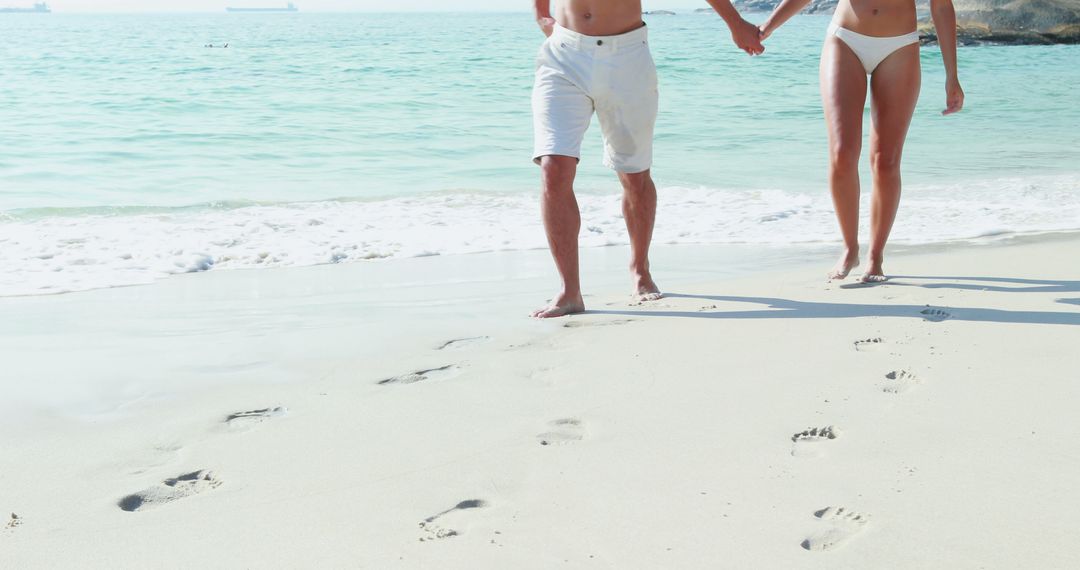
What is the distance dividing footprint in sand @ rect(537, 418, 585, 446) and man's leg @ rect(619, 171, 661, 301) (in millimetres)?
1577

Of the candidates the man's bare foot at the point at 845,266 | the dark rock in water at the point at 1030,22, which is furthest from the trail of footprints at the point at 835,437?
the dark rock in water at the point at 1030,22

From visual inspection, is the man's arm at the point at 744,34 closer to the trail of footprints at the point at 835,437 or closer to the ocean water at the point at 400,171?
the trail of footprints at the point at 835,437

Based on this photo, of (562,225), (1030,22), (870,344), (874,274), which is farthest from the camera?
(1030,22)

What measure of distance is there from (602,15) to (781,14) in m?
1.03

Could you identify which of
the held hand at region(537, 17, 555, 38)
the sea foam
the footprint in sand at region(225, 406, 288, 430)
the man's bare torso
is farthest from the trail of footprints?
the sea foam

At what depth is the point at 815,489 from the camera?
2035 mm

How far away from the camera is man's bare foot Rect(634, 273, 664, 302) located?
158 inches

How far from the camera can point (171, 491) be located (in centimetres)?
214

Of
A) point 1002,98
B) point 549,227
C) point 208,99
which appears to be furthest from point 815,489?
point 1002,98

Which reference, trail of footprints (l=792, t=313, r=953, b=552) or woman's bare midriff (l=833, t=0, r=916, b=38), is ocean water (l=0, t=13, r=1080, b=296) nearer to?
woman's bare midriff (l=833, t=0, r=916, b=38)

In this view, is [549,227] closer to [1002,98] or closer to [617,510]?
[617,510]

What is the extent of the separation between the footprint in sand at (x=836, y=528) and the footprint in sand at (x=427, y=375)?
52.1 inches

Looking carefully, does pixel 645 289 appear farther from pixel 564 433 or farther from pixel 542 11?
pixel 564 433

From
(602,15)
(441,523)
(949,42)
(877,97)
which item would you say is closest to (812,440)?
(441,523)
